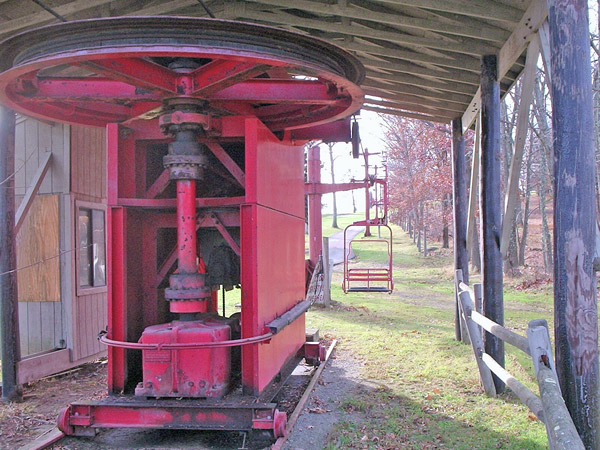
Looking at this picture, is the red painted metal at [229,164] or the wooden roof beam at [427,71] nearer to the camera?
the red painted metal at [229,164]

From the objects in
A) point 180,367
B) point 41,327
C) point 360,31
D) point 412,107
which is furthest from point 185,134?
point 412,107

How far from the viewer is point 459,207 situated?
976cm

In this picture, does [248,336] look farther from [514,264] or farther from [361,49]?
[514,264]

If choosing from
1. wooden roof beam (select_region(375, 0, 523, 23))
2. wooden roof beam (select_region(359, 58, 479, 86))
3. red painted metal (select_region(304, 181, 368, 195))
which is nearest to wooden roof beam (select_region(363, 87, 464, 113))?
wooden roof beam (select_region(359, 58, 479, 86))

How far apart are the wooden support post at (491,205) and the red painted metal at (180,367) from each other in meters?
3.25

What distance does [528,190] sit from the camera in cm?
2141

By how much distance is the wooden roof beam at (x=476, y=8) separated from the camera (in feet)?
18.3

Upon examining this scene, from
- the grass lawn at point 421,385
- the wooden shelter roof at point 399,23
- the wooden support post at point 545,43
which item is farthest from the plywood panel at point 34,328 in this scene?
the wooden support post at point 545,43

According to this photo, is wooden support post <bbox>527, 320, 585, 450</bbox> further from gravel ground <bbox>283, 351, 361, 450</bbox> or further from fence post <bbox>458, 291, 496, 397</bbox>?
fence post <bbox>458, 291, 496, 397</bbox>

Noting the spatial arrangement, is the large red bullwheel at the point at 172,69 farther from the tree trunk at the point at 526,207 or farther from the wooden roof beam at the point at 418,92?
the tree trunk at the point at 526,207

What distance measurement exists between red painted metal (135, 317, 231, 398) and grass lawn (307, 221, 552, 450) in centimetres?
127

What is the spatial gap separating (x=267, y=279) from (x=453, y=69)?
421 cm

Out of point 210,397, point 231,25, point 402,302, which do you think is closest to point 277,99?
point 231,25

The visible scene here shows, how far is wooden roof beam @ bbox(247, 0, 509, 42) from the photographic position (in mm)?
6168
